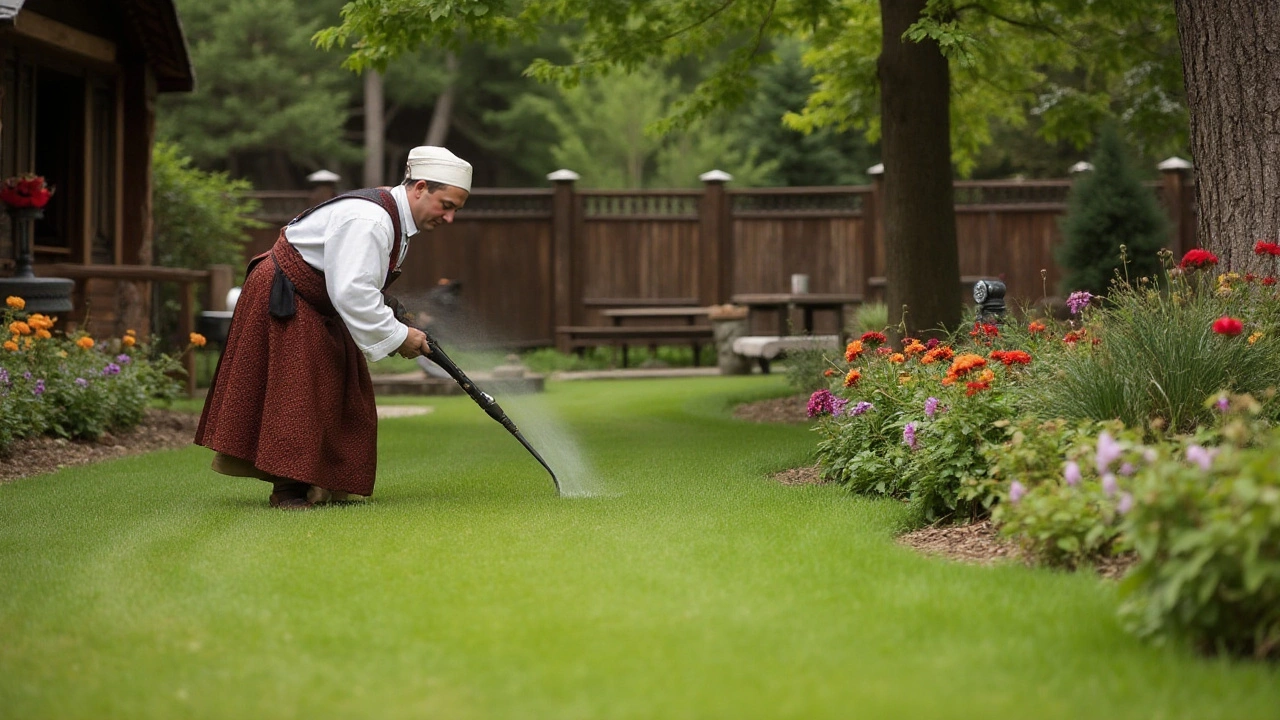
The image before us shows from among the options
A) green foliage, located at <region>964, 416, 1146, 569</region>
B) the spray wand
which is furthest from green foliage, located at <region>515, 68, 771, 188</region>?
green foliage, located at <region>964, 416, 1146, 569</region>

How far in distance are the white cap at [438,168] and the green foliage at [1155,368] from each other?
255 cm

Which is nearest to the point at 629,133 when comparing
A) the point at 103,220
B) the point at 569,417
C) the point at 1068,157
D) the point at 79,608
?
→ the point at 1068,157

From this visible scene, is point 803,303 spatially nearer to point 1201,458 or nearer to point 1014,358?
point 1014,358

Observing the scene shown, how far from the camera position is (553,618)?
3.87 meters

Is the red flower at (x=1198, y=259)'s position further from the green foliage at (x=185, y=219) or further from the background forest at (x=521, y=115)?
the background forest at (x=521, y=115)

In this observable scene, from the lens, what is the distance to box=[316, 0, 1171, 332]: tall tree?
9.22 m

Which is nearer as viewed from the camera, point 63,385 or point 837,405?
point 837,405

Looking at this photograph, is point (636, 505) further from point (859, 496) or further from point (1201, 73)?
point (1201, 73)

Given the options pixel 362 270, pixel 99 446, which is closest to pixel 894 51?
pixel 362 270

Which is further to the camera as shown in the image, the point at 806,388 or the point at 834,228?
the point at 834,228

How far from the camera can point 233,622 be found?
3.93 metres

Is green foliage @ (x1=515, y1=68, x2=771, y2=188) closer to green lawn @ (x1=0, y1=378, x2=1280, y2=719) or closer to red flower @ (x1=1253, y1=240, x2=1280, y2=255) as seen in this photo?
red flower @ (x1=1253, y1=240, x2=1280, y2=255)

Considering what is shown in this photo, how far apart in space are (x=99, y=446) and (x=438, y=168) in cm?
392

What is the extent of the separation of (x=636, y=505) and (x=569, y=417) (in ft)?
16.6
